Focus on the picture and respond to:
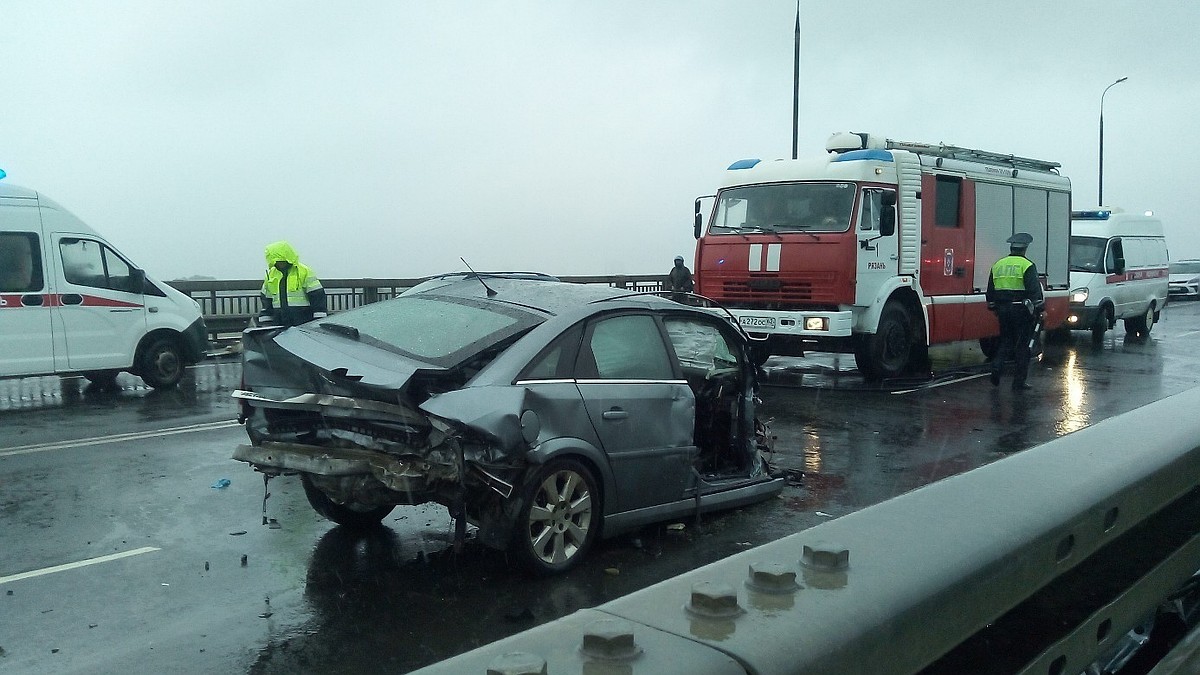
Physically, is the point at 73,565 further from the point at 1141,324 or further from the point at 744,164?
the point at 1141,324

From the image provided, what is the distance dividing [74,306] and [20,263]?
722 mm

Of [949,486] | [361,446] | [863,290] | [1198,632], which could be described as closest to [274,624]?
[361,446]

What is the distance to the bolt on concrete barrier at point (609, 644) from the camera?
1.40 metres

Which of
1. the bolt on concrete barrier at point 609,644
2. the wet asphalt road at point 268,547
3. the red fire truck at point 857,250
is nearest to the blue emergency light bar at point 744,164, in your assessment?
the red fire truck at point 857,250

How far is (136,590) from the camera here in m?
5.23

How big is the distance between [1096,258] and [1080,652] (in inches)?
773

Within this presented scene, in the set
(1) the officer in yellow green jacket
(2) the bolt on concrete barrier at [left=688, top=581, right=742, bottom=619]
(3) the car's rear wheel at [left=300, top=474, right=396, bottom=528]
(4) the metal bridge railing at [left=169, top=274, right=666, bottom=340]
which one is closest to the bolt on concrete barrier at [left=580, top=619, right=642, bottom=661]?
(2) the bolt on concrete barrier at [left=688, top=581, right=742, bottom=619]

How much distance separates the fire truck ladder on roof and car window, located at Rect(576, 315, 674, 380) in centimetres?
920

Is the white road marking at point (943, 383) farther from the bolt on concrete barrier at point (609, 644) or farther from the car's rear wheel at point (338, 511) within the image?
the bolt on concrete barrier at point (609, 644)

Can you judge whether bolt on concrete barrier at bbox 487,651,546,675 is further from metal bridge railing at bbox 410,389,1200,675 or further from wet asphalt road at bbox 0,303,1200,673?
wet asphalt road at bbox 0,303,1200,673

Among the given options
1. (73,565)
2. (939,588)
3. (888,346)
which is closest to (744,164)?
(888,346)

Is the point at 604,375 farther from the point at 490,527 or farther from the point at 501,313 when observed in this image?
the point at 490,527

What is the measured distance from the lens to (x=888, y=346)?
13.6 metres

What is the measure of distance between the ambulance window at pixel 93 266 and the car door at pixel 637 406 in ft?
28.1
